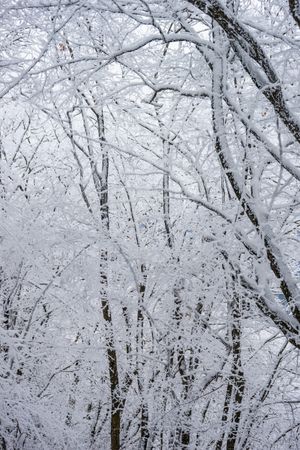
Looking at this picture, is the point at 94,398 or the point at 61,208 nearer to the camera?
the point at 61,208

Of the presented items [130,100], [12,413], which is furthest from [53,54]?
[12,413]

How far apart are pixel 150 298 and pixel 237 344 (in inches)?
66.8

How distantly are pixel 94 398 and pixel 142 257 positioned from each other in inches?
161

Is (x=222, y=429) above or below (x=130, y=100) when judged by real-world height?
below

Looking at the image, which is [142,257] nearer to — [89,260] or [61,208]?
[89,260]

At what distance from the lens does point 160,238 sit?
26.7 feet

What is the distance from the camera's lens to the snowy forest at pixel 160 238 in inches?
146

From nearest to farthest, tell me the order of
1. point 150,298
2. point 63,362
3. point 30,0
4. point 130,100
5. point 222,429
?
point 30,0 < point 130,100 < point 222,429 < point 150,298 < point 63,362

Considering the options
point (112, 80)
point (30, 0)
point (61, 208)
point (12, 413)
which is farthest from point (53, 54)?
point (12, 413)

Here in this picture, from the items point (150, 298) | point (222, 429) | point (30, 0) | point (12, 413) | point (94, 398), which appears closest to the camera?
point (30, 0)

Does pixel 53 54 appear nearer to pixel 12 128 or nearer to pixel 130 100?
pixel 130 100

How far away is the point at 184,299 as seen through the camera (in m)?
6.48

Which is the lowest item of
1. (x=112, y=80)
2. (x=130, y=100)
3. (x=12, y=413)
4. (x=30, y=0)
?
(x=12, y=413)

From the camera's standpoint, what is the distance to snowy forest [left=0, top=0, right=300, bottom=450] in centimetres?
370
